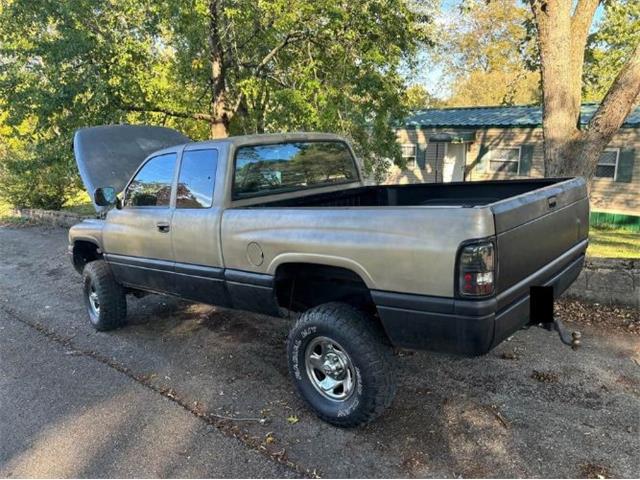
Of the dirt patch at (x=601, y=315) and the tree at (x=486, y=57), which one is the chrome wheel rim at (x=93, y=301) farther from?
the tree at (x=486, y=57)

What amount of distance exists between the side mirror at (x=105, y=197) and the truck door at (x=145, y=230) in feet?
0.31

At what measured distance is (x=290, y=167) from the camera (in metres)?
4.33

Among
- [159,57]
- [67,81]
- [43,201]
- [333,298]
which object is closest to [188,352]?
[333,298]

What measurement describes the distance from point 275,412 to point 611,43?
1442 centimetres

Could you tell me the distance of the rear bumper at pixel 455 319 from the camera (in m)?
2.56

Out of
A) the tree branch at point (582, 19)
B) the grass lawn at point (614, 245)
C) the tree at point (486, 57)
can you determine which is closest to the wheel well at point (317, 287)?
the tree branch at point (582, 19)

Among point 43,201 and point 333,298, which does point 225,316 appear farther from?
point 43,201

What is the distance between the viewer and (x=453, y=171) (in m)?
17.2

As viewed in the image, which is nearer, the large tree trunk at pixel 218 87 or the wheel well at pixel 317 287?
the wheel well at pixel 317 287

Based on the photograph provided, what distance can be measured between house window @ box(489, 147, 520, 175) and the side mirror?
1350 cm

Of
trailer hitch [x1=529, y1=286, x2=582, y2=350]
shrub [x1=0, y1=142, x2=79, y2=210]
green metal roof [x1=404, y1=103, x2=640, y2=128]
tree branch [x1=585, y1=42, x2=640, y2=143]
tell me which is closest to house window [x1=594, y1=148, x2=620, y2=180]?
green metal roof [x1=404, y1=103, x2=640, y2=128]

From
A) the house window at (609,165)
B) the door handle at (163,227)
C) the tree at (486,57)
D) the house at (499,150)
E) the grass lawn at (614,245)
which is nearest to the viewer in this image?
the door handle at (163,227)

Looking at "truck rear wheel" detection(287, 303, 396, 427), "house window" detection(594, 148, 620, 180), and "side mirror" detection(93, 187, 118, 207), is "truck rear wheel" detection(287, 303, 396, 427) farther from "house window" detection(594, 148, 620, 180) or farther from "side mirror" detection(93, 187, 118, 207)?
"house window" detection(594, 148, 620, 180)

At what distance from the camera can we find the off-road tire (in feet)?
16.6
